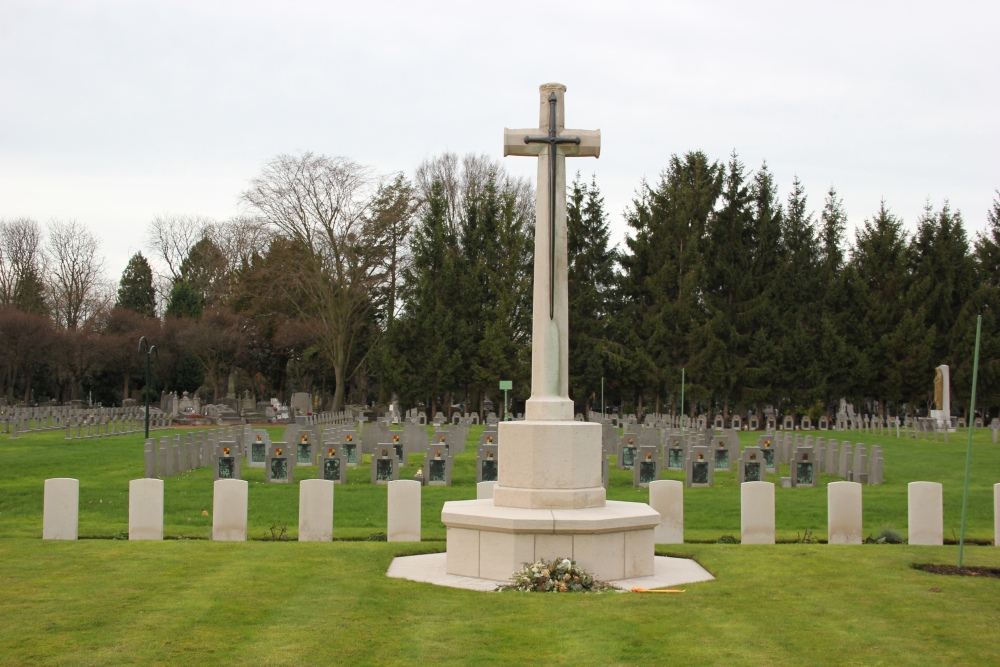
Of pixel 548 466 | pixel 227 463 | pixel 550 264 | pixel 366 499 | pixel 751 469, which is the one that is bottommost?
pixel 366 499


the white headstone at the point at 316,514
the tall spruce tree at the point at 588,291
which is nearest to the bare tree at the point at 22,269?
the tall spruce tree at the point at 588,291

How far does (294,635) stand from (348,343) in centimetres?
5208

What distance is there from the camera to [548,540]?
9.12 metres

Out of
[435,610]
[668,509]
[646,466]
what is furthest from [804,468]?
[435,610]

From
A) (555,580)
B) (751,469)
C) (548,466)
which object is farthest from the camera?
(751,469)

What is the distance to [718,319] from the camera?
175 ft

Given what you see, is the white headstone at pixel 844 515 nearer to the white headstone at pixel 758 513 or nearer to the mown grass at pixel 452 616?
the white headstone at pixel 758 513

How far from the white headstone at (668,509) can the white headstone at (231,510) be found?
5.03 meters

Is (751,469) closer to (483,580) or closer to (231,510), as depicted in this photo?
(231,510)

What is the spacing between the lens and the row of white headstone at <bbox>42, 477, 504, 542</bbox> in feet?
39.4

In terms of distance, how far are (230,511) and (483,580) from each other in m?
4.25

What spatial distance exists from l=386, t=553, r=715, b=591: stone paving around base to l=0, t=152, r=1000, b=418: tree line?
4294 cm

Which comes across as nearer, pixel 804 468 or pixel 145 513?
pixel 145 513

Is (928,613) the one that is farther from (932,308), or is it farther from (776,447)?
→ (932,308)
